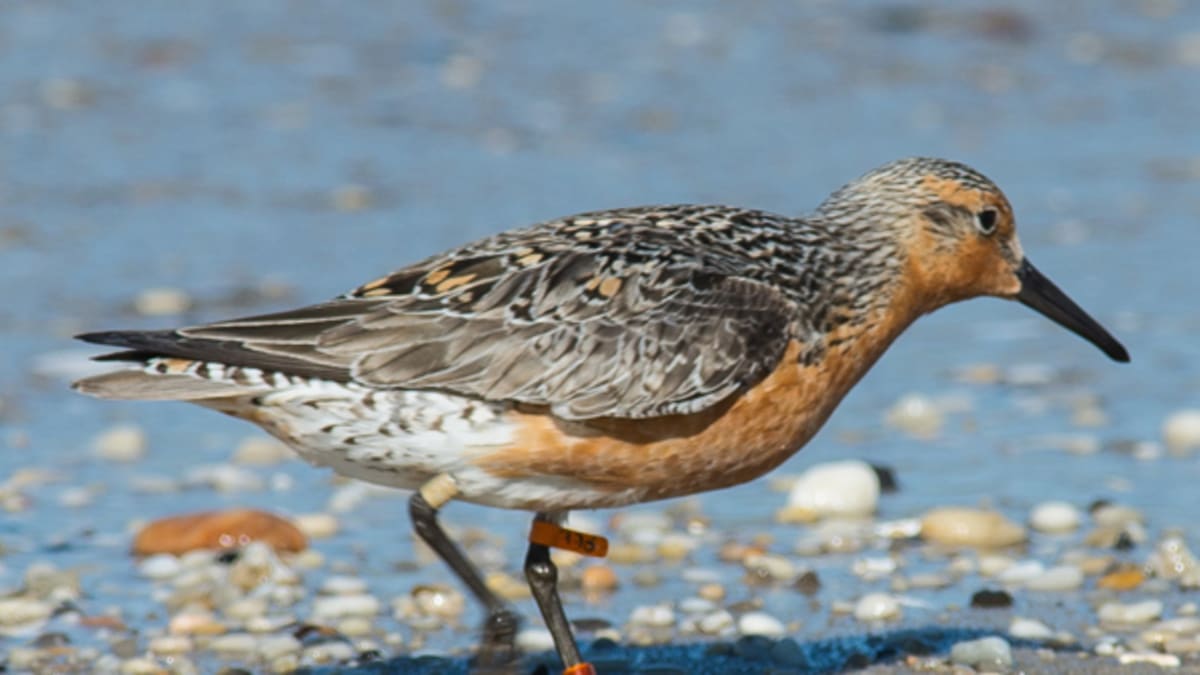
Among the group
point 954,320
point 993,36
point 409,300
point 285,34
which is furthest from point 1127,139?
point 409,300

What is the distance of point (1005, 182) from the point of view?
456 inches

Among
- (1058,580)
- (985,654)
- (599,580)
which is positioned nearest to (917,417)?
(1058,580)

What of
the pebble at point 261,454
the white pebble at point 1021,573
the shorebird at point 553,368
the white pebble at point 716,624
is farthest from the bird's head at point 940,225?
the pebble at point 261,454

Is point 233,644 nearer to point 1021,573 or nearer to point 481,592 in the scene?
point 481,592

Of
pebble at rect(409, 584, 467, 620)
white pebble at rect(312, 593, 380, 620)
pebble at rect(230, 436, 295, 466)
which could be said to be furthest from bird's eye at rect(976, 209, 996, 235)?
pebble at rect(230, 436, 295, 466)

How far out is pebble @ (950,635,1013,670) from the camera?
19.9 ft

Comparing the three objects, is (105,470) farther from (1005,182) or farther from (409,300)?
(1005,182)

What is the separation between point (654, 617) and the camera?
6.55 meters

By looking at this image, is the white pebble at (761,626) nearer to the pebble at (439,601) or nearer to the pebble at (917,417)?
the pebble at (439,601)

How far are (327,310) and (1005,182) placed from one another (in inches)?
259

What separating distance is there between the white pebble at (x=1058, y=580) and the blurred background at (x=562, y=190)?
122mm

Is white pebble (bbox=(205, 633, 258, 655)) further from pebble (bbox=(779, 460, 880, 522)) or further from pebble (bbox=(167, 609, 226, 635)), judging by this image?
pebble (bbox=(779, 460, 880, 522))

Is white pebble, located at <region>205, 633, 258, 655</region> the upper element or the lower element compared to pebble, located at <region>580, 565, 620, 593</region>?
lower

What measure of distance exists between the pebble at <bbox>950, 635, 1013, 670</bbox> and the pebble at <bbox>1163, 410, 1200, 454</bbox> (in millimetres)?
2293
